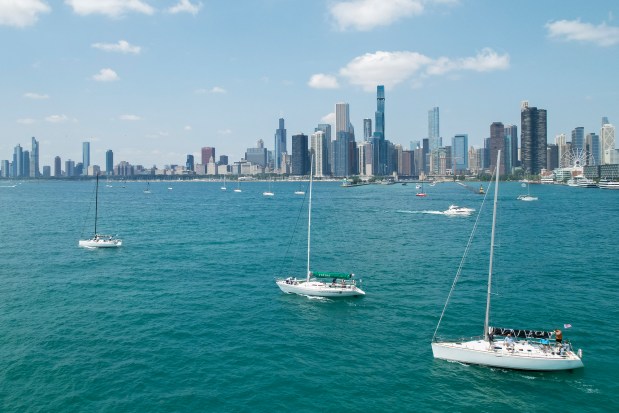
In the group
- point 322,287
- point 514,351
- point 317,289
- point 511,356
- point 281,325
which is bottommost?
point 281,325

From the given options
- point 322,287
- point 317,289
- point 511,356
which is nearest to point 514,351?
point 511,356

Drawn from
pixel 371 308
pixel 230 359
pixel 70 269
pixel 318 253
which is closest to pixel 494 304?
pixel 371 308

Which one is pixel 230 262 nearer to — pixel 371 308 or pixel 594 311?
pixel 371 308

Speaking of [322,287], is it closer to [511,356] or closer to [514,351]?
[514,351]

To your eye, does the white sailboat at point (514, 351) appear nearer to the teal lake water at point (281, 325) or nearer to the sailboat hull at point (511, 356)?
the sailboat hull at point (511, 356)

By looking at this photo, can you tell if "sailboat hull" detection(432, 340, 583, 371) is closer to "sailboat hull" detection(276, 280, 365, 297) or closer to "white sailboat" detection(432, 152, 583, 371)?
"white sailboat" detection(432, 152, 583, 371)

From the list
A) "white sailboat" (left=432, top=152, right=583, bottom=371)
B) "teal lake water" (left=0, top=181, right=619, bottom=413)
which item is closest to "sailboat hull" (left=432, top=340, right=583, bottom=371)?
"white sailboat" (left=432, top=152, right=583, bottom=371)
